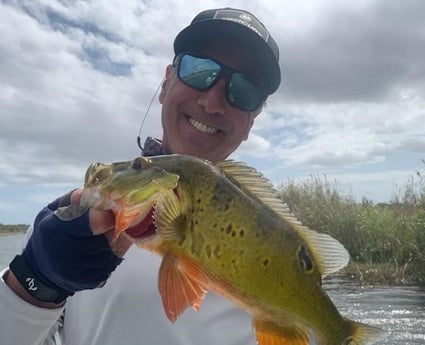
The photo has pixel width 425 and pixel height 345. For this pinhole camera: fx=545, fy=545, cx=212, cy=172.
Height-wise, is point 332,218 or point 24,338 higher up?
point 332,218

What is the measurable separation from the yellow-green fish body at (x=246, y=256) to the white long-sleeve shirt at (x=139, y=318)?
0.90 m

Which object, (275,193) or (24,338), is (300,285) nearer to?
(275,193)

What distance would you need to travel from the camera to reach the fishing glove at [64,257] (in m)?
2.33

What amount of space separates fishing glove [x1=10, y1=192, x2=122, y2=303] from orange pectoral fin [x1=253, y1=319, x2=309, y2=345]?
2.50ft

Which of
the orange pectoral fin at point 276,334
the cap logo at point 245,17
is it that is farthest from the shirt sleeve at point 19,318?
the cap logo at point 245,17

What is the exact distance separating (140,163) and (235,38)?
1.76 meters

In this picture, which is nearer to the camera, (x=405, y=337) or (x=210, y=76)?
(x=210, y=76)

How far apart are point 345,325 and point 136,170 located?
104 cm

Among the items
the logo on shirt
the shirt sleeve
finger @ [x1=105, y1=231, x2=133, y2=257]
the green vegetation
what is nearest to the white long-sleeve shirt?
the shirt sleeve

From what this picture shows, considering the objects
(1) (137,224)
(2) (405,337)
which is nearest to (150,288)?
(1) (137,224)

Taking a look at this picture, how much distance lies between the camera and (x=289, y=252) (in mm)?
2094

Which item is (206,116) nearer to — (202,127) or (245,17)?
(202,127)

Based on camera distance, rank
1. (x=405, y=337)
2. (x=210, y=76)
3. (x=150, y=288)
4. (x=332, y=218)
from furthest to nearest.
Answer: (x=332, y=218) < (x=405, y=337) < (x=210, y=76) < (x=150, y=288)

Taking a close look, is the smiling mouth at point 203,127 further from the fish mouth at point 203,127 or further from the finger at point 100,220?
the finger at point 100,220
